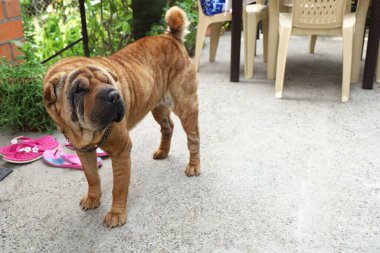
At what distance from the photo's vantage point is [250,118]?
11.9ft

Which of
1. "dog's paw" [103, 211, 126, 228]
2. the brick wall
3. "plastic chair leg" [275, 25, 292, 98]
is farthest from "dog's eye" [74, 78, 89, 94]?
"plastic chair leg" [275, 25, 292, 98]

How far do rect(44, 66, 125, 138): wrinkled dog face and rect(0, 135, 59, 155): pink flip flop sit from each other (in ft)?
4.17

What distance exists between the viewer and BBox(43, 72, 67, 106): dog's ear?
1866 mm

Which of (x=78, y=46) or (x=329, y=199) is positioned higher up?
(x=78, y=46)

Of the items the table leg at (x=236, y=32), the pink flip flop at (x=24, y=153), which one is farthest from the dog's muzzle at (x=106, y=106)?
the table leg at (x=236, y=32)

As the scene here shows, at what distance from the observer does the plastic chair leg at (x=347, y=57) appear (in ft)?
12.5

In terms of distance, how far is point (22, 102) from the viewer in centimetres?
327

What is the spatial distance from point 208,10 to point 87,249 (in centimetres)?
324

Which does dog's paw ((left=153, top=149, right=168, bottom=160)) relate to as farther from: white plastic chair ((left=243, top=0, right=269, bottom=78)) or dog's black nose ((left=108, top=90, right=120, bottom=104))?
white plastic chair ((left=243, top=0, right=269, bottom=78))

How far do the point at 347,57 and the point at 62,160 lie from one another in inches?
105

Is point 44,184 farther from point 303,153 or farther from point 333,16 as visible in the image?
point 333,16

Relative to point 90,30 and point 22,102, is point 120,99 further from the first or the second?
point 90,30

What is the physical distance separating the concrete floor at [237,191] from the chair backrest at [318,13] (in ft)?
2.40

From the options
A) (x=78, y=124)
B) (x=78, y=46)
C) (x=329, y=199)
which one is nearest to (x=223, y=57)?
(x=78, y=46)
